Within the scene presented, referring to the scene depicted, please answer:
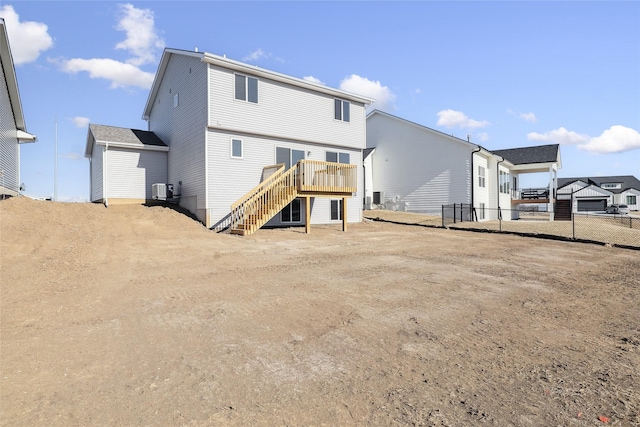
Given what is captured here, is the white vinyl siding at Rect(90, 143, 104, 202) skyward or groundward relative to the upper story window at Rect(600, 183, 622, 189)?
groundward

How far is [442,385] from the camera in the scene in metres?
3.28

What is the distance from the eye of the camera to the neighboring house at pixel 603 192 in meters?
55.1

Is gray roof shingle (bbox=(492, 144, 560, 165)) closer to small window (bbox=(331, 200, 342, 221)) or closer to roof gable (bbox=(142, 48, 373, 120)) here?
roof gable (bbox=(142, 48, 373, 120))

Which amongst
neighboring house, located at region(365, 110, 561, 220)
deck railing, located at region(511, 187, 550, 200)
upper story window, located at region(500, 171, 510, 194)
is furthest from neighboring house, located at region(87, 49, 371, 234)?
deck railing, located at region(511, 187, 550, 200)

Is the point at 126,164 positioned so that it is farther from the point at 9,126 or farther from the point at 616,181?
the point at 616,181

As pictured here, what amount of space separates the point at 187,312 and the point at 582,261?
10289mm

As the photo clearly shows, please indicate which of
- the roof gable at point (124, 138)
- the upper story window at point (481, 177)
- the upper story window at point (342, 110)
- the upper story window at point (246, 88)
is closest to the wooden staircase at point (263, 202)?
the upper story window at point (246, 88)

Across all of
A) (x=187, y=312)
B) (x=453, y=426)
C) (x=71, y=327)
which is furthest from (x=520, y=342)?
(x=71, y=327)

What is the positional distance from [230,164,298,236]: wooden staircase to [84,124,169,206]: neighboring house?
632 centimetres

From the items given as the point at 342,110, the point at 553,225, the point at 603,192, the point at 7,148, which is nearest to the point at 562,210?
the point at 553,225

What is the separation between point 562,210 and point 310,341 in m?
29.9

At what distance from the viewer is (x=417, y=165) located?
25.5 meters

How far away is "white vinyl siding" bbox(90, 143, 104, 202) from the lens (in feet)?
62.2

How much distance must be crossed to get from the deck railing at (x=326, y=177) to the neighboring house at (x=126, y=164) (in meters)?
8.36
